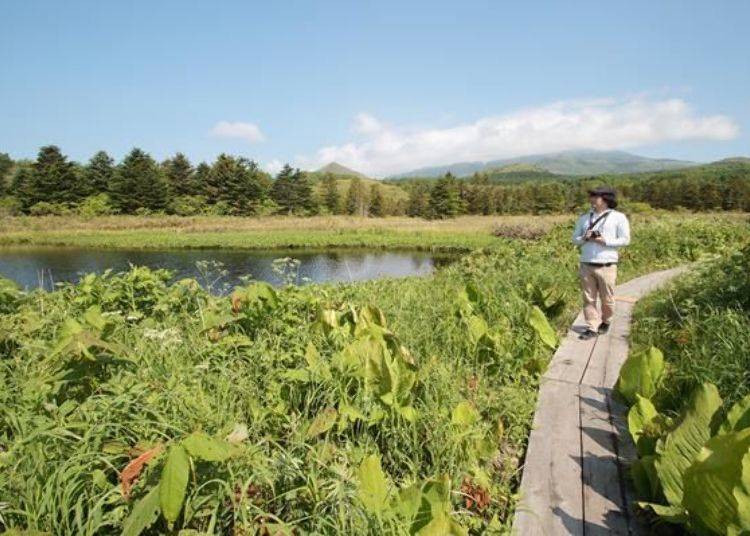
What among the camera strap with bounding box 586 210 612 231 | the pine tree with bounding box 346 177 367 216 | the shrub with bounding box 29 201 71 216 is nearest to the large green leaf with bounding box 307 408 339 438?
the camera strap with bounding box 586 210 612 231

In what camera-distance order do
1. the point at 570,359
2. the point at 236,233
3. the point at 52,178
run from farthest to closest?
1. the point at 52,178
2. the point at 236,233
3. the point at 570,359

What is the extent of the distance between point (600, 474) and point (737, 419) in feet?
2.31

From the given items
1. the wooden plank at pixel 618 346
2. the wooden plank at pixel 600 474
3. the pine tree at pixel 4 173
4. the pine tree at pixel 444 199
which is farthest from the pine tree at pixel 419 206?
the wooden plank at pixel 600 474

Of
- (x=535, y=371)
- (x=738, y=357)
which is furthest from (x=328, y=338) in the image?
(x=738, y=357)

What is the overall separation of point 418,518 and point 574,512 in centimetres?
83

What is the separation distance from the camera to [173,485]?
1.33 m

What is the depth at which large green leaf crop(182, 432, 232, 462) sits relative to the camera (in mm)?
1404

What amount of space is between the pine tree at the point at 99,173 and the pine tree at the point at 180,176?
17.9ft

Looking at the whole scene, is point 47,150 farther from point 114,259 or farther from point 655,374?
point 655,374

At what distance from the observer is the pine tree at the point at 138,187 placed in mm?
43250

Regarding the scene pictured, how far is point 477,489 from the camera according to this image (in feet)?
7.29

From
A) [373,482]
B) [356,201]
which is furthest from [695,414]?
[356,201]

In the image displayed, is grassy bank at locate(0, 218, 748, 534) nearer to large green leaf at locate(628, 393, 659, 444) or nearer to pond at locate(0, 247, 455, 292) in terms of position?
large green leaf at locate(628, 393, 659, 444)

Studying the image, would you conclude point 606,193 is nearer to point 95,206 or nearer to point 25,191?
point 95,206
